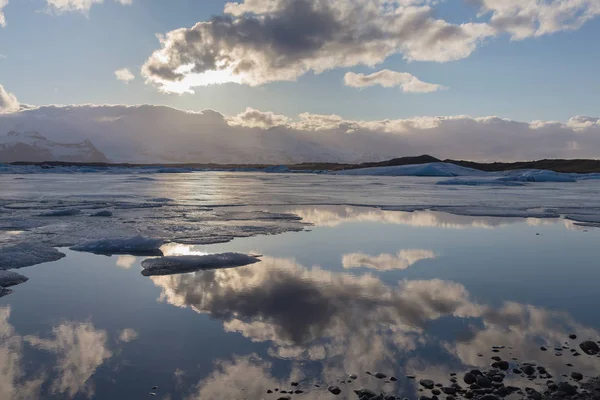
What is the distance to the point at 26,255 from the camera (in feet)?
20.6

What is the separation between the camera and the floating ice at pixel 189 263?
5.66m

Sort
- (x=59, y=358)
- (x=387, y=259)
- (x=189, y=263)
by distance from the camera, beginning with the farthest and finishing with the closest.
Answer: (x=387, y=259), (x=189, y=263), (x=59, y=358)

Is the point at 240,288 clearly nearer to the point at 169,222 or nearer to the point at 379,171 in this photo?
the point at 169,222

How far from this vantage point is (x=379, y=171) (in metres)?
67.2

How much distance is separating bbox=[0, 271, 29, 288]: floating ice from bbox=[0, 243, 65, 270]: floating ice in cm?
60

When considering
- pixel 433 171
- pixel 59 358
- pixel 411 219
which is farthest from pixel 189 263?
pixel 433 171

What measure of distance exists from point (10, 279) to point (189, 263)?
80.8 inches

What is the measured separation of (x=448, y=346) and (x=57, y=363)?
2842 mm

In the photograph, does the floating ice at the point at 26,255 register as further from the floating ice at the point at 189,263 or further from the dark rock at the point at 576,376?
the dark rock at the point at 576,376

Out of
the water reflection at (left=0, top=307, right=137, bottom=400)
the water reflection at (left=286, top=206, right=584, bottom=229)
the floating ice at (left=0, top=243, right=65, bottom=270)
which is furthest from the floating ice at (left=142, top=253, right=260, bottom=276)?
the water reflection at (left=286, top=206, right=584, bottom=229)

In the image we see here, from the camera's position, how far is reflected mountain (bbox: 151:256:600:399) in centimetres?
302

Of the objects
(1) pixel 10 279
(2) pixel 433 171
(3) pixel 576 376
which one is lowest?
(1) pixel 10 279

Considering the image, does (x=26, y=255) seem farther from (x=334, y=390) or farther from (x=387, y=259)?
(x=334, y=390)

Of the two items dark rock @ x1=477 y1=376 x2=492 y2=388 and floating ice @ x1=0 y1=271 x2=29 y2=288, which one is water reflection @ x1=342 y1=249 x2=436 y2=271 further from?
floating ice @ x1=0 y1=271 x2=29 y2=288
